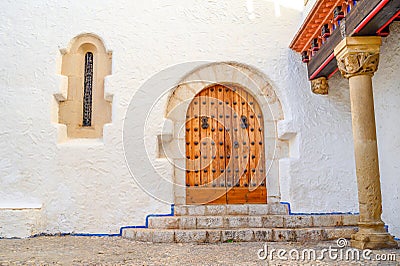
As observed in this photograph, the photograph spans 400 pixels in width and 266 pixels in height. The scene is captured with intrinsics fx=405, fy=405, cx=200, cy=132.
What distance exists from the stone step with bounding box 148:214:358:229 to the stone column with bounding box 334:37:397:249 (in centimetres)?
103

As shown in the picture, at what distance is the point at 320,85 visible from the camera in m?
5.77

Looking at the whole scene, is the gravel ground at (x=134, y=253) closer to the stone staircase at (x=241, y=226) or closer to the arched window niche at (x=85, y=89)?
the stone staircase at (x=241, y=226)

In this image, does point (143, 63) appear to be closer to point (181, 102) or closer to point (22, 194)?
point (181, 102)

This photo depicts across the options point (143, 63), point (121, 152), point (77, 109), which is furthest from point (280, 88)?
point (77, 109)

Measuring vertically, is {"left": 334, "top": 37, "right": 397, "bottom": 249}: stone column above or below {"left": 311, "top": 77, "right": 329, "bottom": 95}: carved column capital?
below

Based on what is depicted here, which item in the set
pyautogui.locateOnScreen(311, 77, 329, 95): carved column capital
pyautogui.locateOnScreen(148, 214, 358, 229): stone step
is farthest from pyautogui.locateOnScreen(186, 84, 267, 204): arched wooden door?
pyautogui.locateOnScreen(311, 77, 329, 95): carved column capital

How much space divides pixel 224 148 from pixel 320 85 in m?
1.65

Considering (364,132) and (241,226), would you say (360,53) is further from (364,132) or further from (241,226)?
(241,226)

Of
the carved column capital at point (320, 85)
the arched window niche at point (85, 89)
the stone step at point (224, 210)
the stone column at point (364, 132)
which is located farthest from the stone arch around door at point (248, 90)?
the stone column at point (364, 132)

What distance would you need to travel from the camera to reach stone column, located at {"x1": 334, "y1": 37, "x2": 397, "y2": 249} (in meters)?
4.15

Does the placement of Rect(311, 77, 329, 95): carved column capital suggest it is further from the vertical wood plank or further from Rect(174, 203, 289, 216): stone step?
Rect(174, 203, 289, 216): stone step

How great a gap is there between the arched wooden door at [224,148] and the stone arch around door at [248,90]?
0.13 meters

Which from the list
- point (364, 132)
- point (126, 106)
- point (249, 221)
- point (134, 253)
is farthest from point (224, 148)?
point (134, 253)

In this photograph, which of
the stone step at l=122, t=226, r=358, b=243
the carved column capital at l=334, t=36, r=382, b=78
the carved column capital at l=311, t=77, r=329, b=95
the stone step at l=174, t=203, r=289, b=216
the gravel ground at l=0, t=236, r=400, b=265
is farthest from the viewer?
the carved column capital at l=311, t=77, r=329, b=95
